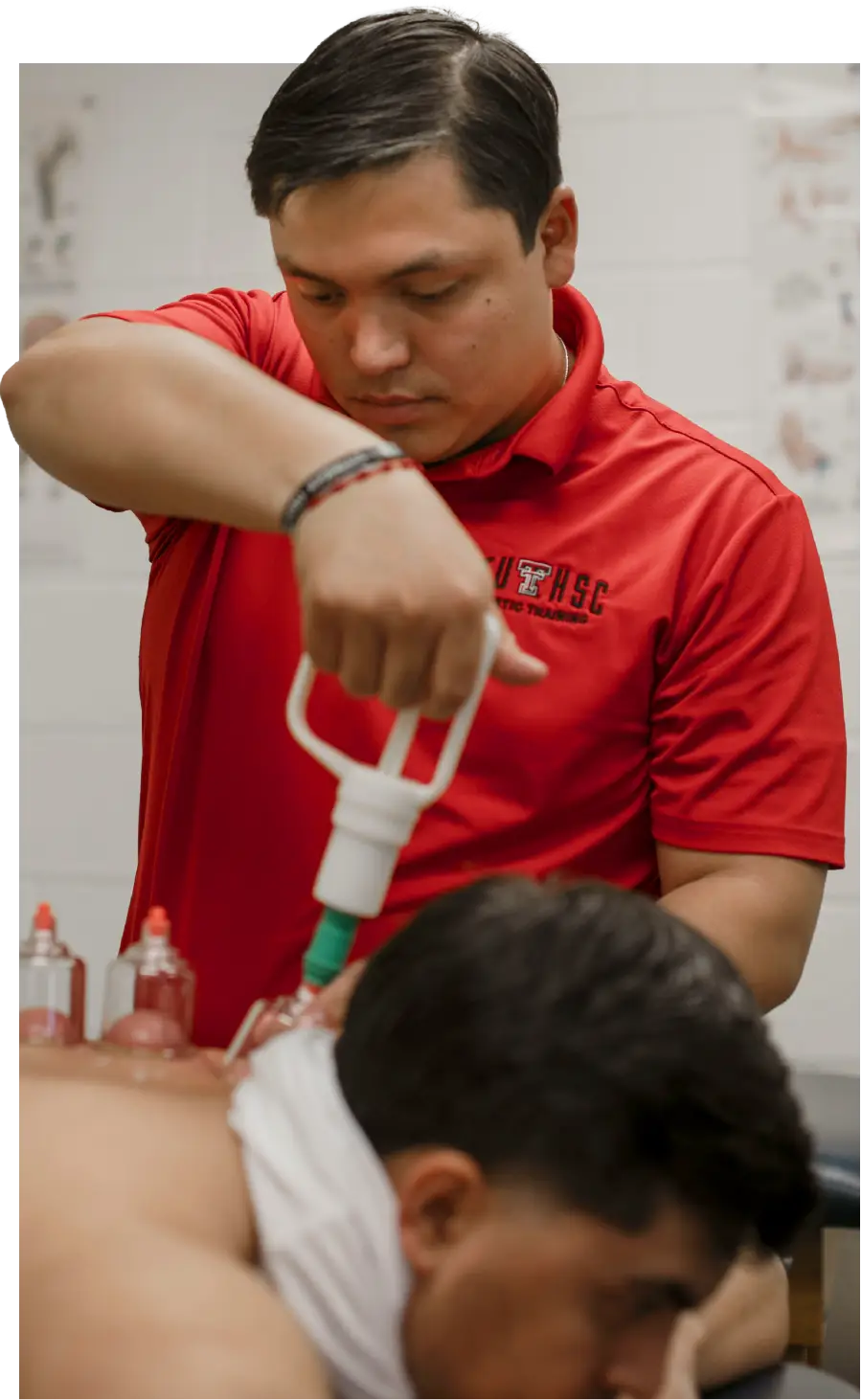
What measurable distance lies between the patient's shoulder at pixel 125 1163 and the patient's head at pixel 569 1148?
0.21 feet

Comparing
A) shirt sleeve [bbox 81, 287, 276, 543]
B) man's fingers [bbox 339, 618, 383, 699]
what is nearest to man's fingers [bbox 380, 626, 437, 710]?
man's fingers [bbox 339, 618, 383, 699]

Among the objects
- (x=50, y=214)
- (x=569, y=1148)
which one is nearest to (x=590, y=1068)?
(x=569, y=1148)

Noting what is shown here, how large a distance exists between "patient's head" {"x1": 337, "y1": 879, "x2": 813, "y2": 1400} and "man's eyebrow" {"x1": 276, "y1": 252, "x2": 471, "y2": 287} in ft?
1.29

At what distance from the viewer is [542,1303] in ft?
1.96

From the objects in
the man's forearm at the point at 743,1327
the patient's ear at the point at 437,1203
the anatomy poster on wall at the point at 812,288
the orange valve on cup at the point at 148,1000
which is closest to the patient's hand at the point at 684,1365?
the man's forearm at the point at 743,1327

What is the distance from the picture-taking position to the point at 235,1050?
72cm

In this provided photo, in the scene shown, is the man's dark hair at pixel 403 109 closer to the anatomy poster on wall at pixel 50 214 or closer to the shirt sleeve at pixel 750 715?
the shirt sleeve at pixel 750 715

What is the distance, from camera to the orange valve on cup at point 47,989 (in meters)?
0.67

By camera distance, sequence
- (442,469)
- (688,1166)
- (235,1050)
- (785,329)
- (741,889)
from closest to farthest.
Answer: (688,1166), (235,1050), (741,889), (442,469), (785,329)

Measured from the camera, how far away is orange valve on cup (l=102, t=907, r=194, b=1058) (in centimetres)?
70

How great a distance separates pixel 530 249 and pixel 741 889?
40cm

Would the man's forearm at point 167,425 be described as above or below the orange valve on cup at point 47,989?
above

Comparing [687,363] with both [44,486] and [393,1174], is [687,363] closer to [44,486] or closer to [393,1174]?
[44,486]

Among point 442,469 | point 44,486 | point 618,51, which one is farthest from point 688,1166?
point 44,486
